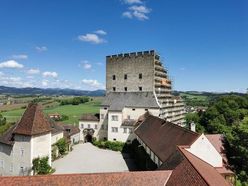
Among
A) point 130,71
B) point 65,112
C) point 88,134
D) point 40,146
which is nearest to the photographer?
point 40,146

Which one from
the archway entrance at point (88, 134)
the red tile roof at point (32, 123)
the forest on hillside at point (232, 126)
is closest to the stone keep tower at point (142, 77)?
the forest on hillside at point (232, 126)

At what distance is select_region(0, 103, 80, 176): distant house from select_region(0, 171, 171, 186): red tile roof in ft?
57.6

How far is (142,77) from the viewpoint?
5891cm

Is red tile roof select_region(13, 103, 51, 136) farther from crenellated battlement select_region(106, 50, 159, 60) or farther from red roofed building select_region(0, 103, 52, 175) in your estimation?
crenellated battlement select_region(106, 50, 159, 60)

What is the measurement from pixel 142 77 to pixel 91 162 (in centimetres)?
2283

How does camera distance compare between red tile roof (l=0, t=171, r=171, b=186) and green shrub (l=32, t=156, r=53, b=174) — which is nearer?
red tile roof (l=0, t=171, r=171, b=186)

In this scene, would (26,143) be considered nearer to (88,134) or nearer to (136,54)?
(88,134)

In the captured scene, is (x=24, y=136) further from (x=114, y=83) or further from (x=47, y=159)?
(x=114, y=83)

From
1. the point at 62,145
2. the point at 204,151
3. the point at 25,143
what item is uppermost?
the point at 204,151

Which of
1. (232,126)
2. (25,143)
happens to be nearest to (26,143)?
(25,143)

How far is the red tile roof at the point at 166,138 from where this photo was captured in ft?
87.4

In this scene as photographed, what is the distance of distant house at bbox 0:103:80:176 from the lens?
34.8m

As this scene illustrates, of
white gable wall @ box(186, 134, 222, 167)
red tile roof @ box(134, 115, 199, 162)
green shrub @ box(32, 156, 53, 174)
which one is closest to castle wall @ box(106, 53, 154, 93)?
red tile roof @ box(134, 115, 199, 162)

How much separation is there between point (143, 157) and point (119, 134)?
61.0 feet
